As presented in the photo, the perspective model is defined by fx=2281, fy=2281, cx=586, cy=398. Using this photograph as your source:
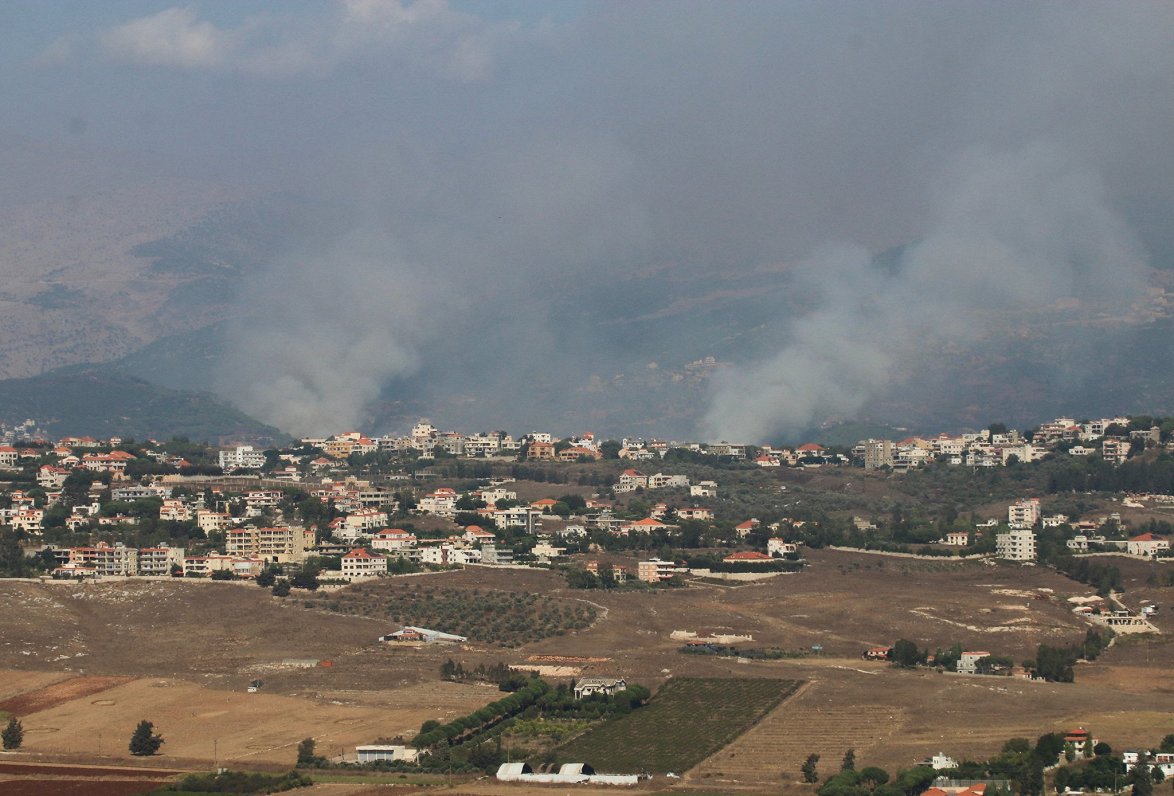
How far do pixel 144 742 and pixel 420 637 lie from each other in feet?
58.3

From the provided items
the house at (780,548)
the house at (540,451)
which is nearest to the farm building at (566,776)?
the house at (780,548)

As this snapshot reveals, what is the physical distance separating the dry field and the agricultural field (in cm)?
108

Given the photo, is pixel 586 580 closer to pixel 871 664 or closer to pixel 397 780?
pixel 871 664

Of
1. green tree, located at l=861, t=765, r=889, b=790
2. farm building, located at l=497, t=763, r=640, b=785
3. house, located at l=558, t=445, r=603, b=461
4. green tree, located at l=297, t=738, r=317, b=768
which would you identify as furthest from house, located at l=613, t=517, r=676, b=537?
green tree, located at l=861, t=765, r=889, b=790

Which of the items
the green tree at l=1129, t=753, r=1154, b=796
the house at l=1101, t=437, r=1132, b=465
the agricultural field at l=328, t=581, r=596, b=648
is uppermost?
the house at l=1101, t=437, r=1132, b=465

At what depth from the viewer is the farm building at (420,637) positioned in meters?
80.6

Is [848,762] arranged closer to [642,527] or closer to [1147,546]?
[1147,546]

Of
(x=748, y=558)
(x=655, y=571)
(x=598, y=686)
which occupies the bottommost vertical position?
(x=598, y=686)

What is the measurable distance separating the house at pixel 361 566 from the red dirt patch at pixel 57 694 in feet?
64.4

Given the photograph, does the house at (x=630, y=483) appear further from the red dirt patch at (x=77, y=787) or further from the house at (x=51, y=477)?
the red dirt patch at (x=77, y=787)

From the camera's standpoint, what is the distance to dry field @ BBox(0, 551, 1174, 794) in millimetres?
64375

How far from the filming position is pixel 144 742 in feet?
212

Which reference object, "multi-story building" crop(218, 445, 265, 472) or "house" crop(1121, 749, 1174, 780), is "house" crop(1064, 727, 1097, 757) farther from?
"multi-story building" crop(218, 445, 265, 472)

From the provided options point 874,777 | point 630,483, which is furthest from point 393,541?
point 874,777
